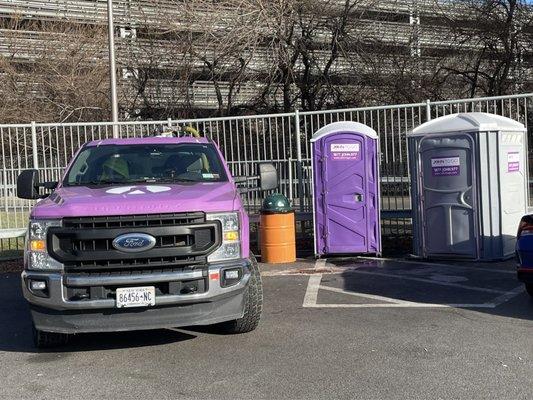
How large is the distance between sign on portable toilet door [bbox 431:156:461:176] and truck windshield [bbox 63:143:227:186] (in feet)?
14.1

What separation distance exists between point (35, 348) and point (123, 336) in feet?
2.81

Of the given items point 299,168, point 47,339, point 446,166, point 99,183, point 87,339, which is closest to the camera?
point 47,339

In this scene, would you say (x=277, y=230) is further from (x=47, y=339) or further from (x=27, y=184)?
(x=47, y=339)

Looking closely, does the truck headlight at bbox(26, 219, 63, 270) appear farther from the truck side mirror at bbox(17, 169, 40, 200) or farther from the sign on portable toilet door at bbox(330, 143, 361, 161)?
the sign on portable toilet door at bbox(330, 143, 361, 161)

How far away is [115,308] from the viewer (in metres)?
5.31

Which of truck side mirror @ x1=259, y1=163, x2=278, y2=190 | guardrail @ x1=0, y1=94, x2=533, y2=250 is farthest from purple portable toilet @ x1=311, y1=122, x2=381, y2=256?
truck side mirror @ x1=259, y1=163, x2=278, y2=190

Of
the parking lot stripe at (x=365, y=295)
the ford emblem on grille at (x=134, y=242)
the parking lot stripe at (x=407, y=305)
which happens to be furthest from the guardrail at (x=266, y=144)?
the ford emblem on grille at (x=134, y=242)

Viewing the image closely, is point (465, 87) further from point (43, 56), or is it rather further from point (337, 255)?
point (43, 56)

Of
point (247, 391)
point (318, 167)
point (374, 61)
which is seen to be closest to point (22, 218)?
point (318, 167)

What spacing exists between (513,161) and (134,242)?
6962mm

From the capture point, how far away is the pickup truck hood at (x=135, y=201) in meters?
5.42

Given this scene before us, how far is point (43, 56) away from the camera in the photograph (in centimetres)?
2248

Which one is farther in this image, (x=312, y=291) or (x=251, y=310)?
(x=312, y=291)

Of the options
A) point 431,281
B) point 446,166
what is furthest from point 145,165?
point 446,166
